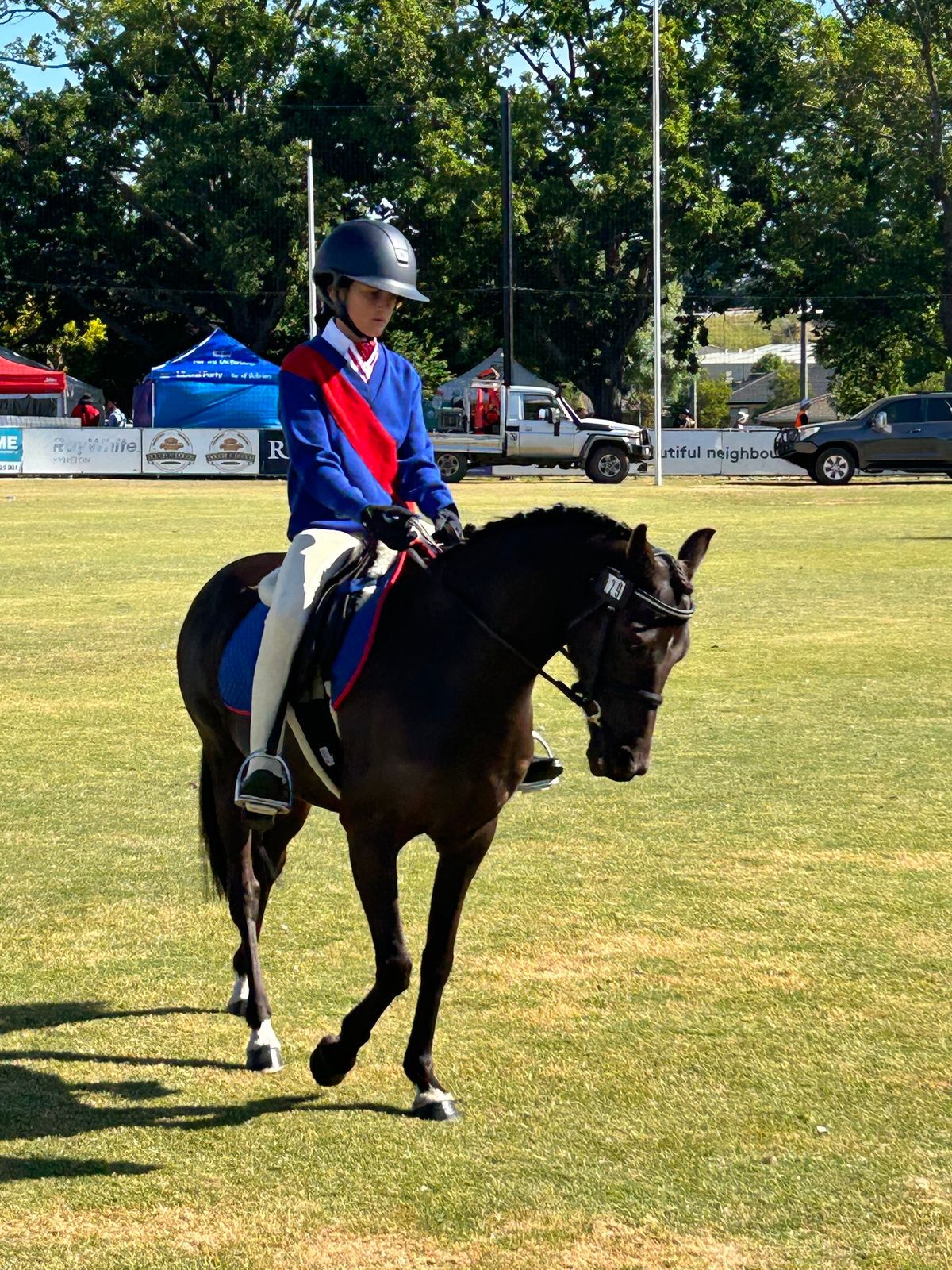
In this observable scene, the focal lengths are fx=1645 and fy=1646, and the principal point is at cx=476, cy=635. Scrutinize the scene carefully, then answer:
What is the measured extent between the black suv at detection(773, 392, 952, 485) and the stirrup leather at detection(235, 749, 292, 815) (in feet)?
116

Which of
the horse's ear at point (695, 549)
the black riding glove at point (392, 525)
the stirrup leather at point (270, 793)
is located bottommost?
the stirrup leather at point (270, 793)

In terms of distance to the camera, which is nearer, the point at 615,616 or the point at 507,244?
the point at 615,616

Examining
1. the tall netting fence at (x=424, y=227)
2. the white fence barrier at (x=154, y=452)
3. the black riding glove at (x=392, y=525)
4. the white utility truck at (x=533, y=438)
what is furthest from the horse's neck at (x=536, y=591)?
the tall netting fence at (x=424, y=227)

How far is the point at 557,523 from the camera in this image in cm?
483

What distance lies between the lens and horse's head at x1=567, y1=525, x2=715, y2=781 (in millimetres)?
4504

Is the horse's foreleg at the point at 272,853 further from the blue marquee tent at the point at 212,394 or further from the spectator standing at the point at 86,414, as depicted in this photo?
the spectator standing at the point at 86,414

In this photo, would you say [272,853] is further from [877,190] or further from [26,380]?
[877,190]

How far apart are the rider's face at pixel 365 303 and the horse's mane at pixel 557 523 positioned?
816 millimetres

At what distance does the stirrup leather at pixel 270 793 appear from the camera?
524cm

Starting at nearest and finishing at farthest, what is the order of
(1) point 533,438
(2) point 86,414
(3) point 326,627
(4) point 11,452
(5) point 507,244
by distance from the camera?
(3) point 326,627 → (1) point 533,438 → (4) point 11,452 → (2) point 86,414 → (5) point 507,244


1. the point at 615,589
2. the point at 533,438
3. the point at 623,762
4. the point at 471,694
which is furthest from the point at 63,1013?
the point at 533,438

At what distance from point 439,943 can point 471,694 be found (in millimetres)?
813

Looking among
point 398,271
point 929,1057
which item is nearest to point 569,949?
point 929,1057

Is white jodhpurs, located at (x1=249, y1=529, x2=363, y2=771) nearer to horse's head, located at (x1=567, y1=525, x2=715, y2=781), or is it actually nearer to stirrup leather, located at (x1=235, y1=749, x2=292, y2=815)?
stirrup leather, located at (x1=235, y1=749, x2=292, y2=815)
